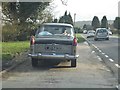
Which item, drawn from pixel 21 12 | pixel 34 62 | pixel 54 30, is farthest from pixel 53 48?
pixel 21 12

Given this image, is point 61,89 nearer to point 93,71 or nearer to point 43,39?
point 93,71

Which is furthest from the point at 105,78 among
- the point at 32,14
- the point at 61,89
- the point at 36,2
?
the point at 32,14

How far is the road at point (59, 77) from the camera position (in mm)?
10992

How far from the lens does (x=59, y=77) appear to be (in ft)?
41.4

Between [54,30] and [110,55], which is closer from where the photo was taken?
[54,30]

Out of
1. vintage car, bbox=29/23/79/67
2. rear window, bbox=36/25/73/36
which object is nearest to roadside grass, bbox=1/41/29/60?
rear window, bbox=36/25/73/36

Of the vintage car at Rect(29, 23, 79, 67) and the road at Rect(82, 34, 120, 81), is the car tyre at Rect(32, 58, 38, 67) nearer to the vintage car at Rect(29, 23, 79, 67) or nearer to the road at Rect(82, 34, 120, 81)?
the vintage car at Rect(29, 23, 79, 67)

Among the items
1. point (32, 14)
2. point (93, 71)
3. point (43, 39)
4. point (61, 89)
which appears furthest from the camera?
point (32, 14)

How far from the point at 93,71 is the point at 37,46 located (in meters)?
2.41

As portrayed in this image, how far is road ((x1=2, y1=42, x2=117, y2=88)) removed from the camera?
11.0 m

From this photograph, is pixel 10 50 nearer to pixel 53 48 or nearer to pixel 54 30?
pixel 54 30

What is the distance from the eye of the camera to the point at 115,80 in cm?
1211

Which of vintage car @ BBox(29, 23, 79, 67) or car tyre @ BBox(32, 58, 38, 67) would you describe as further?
car tyre @ BBox(32, 58, 38, 67)

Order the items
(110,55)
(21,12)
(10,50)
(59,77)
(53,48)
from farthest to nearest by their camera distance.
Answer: (21,12) → (10,50) → (110,55) → (53,48) → (59,77)
